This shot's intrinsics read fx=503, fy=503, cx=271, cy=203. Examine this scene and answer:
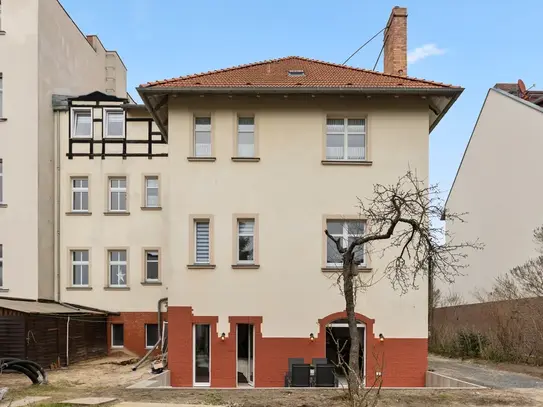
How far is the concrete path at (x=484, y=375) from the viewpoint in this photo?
40.1ft

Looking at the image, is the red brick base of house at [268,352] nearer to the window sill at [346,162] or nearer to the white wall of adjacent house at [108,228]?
the window sill at [346,162]

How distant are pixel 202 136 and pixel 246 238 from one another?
3232 mm

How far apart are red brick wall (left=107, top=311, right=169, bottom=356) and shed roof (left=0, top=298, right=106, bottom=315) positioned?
2.98 feet

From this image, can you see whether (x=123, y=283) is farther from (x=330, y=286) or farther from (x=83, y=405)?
(x=83, y=405)

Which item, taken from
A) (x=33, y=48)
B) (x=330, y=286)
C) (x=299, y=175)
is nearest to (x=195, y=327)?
Result: (x=330, y=286)

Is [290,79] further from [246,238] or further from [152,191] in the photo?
[152,191]

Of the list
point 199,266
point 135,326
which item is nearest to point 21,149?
point 135,326

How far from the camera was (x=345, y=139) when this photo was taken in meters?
14.6

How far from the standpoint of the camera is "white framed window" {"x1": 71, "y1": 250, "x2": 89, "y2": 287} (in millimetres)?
20516

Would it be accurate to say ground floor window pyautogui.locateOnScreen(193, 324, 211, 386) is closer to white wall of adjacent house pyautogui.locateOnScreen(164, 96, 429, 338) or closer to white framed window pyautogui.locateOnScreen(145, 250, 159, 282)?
white wall of adjacent house pyautogui.locateOnScreen(164, 96, 429, 338)

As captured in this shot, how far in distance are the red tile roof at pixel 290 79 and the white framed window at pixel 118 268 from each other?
8978mm

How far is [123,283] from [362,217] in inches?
440

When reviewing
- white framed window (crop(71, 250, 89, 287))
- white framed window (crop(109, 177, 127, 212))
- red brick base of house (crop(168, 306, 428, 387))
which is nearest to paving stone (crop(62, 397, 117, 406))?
red brick base of house (crop(168, 306, 428, 387))

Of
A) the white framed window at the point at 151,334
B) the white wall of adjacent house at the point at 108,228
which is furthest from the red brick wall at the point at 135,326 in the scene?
the white wall of adjacent house at the point at 108,228
